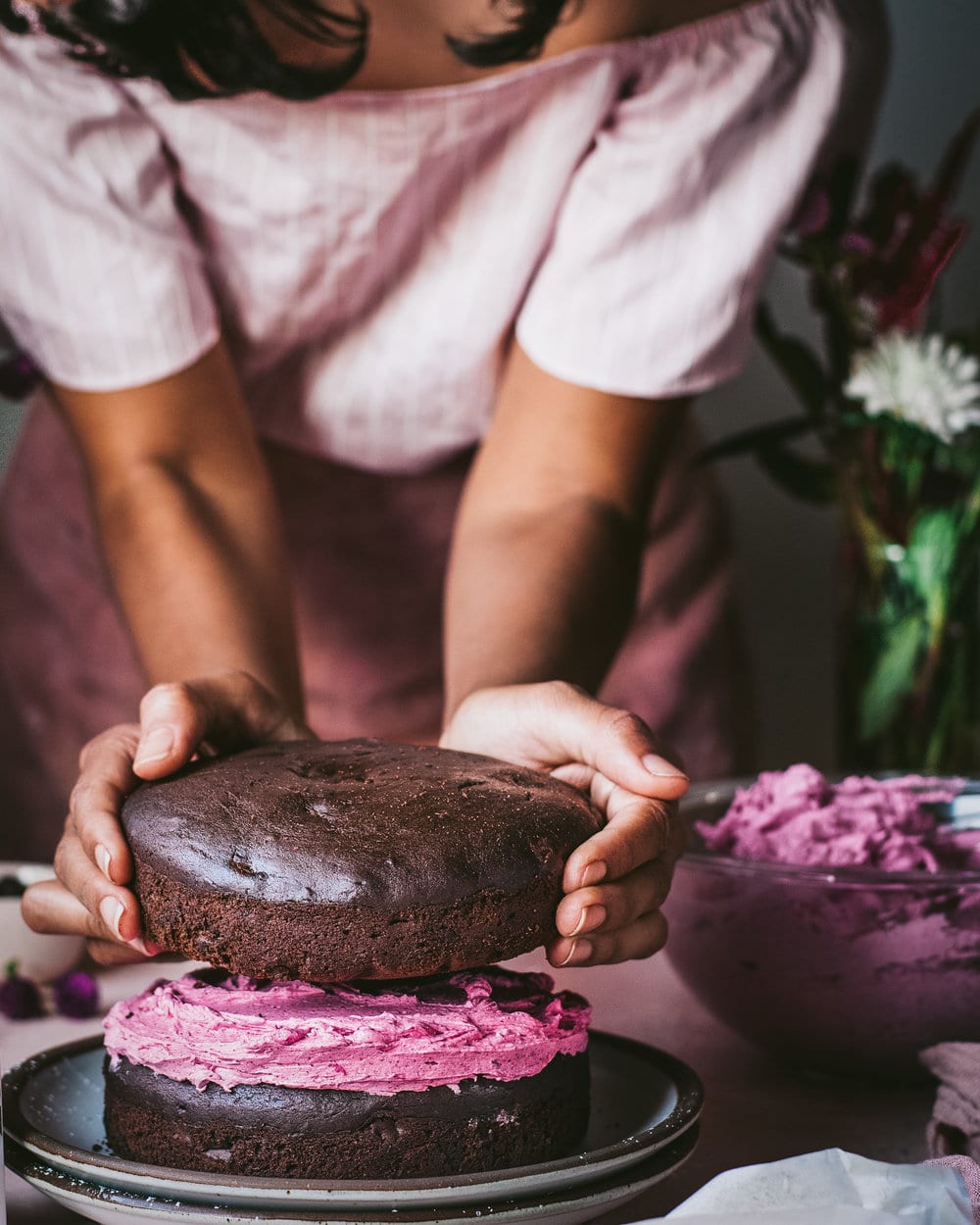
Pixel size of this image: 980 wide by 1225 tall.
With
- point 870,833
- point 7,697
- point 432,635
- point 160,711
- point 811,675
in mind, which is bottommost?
point 811,675

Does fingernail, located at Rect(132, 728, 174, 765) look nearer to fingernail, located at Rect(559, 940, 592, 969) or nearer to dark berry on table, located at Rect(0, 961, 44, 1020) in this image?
fingernail, located at Rect(559, 940, 592, 969)

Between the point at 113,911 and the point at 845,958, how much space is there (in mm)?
429

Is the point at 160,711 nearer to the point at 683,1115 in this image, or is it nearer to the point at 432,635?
the point at 683,1115

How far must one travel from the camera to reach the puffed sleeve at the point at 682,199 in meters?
1.23

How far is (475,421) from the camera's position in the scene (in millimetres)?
1432

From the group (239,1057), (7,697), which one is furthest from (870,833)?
(7,697)

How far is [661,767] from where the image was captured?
2.22 feet

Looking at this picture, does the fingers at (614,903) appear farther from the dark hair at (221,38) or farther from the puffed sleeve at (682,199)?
the dark hair at (221,38)

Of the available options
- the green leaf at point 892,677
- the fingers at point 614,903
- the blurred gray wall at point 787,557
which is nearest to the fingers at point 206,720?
the fingers at point 614,903

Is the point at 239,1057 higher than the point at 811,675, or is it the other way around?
the point at 239,1057

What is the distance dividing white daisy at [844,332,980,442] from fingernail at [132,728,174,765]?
39.5 inches

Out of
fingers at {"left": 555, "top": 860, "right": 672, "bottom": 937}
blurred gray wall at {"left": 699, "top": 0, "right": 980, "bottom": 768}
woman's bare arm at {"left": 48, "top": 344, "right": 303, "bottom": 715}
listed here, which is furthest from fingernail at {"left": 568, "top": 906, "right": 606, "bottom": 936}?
blurred gray wall at {"left": 699, "top": 0, "right": 980, "bottom": 768}

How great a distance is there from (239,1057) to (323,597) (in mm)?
1082

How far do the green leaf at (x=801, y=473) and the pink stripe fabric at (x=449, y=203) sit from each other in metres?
0.31
